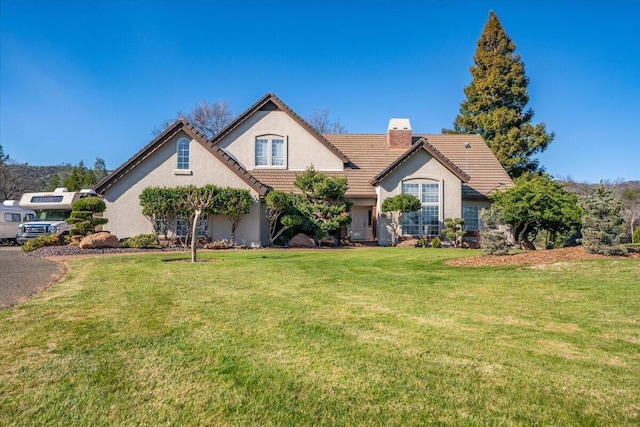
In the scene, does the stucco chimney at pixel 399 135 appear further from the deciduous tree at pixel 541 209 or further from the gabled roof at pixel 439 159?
the deciduous tree at pixel 541 209

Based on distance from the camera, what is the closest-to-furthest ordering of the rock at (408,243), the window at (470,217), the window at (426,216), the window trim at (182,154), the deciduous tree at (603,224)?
the deciduous tree at (603,224)
the window trim at (182,154)
the rock at (408,243)
the window at (426,216)
the window at (470,217)

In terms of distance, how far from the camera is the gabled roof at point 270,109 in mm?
23156

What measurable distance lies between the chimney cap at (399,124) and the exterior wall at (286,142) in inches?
190

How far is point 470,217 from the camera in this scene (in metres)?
22.5

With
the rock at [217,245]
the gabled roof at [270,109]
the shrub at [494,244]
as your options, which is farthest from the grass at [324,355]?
the gabled roof at [270,109]

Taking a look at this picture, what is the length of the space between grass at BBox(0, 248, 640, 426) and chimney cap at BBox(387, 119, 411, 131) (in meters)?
18.9

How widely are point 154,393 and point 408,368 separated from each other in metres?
2.27

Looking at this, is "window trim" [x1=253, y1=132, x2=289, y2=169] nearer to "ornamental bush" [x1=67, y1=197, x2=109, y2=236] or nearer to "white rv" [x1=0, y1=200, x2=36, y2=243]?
"ornamental bush" [x1=67, y1=197, x2=109, y2=236]

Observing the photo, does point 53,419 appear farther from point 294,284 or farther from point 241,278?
point 241,278

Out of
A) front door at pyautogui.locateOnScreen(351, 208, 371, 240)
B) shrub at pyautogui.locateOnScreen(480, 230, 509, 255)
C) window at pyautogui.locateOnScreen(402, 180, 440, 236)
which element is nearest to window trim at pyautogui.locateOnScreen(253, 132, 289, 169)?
front door at pyautogui.locateOnScreen(351, 208, 371, 240)

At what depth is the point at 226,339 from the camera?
15.2 ft

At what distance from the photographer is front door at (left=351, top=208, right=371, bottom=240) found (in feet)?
75.3

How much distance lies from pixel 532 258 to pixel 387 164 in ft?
46.8

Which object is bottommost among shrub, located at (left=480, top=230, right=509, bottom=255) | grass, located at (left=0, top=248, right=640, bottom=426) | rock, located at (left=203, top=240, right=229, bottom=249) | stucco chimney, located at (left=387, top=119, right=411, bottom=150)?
grass, located at (left=0, top=248, right=640, bottom=426)
